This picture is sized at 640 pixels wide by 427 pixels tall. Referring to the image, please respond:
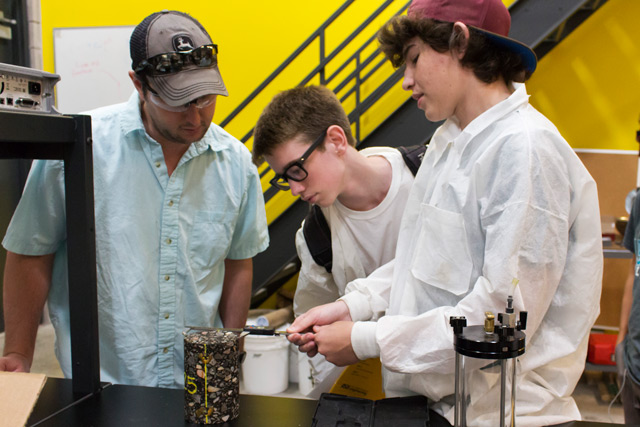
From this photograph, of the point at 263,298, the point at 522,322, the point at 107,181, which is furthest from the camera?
the point at 263,298

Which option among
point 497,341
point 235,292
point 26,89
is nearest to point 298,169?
point 235,292

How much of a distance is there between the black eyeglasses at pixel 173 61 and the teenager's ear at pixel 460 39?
0.63 meters

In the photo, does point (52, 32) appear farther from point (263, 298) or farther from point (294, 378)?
point (294, 378)

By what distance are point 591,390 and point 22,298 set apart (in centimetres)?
340

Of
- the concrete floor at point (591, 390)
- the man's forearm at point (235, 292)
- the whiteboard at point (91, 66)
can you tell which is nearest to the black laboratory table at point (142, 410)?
the man's forearm at point (235, 292)

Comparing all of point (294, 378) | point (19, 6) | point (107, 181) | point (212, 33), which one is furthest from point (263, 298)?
point (19, 6)

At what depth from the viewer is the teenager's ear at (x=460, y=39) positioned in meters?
1.12

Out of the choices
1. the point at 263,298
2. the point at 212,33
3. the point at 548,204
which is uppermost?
the point at 212,33

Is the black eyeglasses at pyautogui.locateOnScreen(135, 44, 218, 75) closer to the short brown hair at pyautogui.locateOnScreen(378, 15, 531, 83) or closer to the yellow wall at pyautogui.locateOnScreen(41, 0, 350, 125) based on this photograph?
the short brown hair at pyautogui.locateOnScreen(378, 15, 531, 83)

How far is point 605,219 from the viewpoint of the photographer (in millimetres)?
3951

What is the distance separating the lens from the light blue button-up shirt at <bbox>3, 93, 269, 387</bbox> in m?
1.51

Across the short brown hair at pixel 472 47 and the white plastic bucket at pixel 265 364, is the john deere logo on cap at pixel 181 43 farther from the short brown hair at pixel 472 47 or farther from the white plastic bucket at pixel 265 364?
the white plastic bucket at pixel 265 364

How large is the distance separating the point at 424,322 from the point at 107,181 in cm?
96

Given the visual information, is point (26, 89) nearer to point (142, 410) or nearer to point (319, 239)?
point (142, 410)
